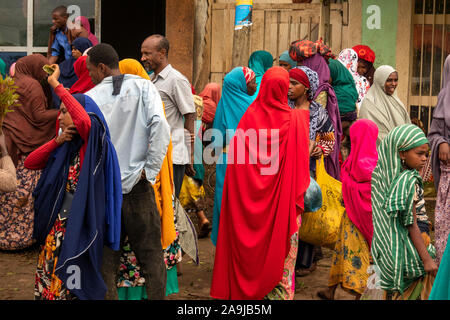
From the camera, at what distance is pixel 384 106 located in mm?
7098

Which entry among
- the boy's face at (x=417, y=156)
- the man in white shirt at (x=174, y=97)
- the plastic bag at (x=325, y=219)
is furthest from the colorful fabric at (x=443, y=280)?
the man in white shirt at (x=174, y=97)

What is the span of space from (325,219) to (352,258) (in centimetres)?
56

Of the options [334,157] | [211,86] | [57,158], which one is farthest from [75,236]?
[211,86]

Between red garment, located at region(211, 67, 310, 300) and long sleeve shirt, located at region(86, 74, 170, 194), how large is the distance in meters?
0.83

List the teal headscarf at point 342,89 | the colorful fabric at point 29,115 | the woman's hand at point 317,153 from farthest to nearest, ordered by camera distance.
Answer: the teal headscarf at point 342,89
the colorful fabric at point 29,115
the woman's hand at point 317,153

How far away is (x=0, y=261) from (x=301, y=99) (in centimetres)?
340

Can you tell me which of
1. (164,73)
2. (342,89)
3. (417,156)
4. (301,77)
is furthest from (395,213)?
(342,89)

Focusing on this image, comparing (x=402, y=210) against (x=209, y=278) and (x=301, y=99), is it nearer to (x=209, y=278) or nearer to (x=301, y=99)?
(x=301, y=99)

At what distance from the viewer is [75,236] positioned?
3984 millimetres

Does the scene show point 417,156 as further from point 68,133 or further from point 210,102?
point 210,102

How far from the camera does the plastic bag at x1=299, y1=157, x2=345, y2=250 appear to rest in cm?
571

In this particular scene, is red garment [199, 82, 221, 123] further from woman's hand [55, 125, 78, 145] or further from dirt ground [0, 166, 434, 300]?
woman's hand [55, 125, 78, 145]

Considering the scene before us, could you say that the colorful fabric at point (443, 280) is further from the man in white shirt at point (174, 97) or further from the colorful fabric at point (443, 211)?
the man in white shirt at point (174, 97)

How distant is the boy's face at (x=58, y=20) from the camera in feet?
29.3
